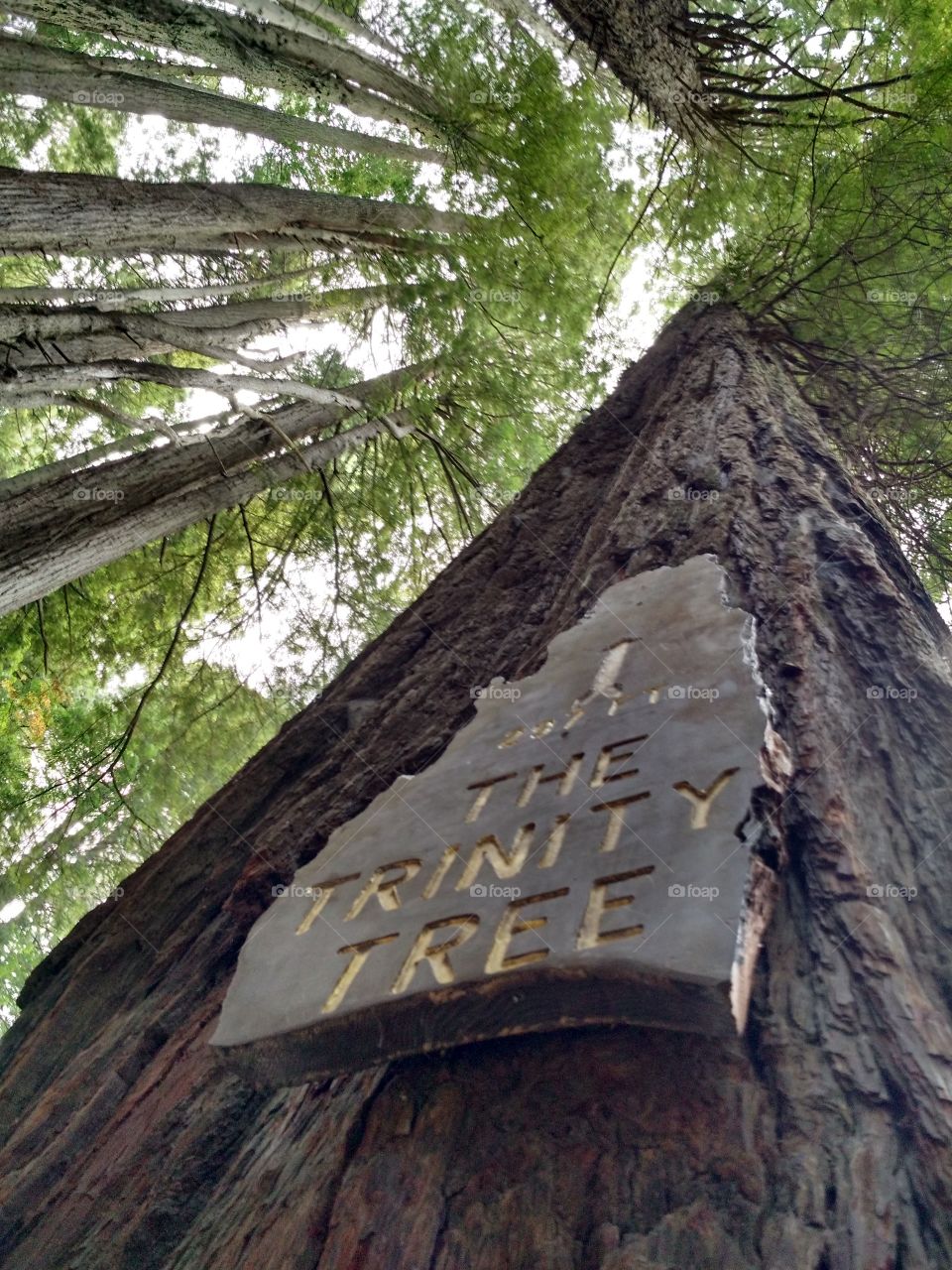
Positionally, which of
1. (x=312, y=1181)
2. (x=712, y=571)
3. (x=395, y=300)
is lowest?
(x=312, y=1181)

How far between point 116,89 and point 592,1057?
4411 mm

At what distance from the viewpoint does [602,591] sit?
2773mm

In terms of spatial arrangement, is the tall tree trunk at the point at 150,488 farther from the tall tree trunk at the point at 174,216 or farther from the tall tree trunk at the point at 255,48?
the tall tree trunk at the point at 255,48

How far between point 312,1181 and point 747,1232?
773mm

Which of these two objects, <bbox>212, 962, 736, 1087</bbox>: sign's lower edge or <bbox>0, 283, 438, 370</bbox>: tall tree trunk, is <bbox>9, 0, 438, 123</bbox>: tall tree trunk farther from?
<bbox>212, 962, 736, 1087</bbox>: sign's lower edge

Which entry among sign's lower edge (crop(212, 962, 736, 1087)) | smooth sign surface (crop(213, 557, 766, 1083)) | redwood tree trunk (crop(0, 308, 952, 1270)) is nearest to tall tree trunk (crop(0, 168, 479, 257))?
redwood tree trunk (crop(0, 308, 952, 1270))

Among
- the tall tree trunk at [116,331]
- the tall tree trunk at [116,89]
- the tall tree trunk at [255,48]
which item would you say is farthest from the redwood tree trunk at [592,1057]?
the tall tree trunk at [255,48]

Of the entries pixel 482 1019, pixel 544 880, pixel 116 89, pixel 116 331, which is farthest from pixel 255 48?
pixel 482 1019

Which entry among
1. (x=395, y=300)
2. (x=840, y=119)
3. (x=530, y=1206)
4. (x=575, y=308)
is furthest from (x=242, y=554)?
(x=530, y=1206)

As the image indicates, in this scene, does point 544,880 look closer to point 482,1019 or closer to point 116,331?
point 482,1019

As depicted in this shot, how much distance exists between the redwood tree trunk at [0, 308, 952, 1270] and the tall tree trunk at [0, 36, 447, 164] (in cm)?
288

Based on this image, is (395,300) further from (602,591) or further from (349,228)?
(602,591)

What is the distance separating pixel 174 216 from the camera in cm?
425

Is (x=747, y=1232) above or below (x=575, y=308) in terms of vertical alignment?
below
